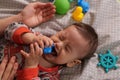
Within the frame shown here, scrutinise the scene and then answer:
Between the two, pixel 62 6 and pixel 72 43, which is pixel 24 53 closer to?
pixel 72 43

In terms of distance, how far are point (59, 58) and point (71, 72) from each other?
148 mm

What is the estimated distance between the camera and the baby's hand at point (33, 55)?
52.8 inches

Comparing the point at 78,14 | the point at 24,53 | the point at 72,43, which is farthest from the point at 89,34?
the point at 24,53

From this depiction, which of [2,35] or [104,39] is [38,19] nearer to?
[2,35]

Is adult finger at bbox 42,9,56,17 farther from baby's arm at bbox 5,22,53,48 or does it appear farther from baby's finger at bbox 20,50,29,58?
baby's finger at bbox 20,50,29,58

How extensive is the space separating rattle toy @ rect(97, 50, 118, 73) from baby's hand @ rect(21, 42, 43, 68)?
0.34 meters

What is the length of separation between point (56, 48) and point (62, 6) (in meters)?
0.28

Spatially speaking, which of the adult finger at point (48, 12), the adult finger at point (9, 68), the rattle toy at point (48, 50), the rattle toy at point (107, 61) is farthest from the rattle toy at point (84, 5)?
the adult finger at point (9, 68)

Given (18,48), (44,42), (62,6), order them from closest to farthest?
(44,42) → (18,48) → (62,6)

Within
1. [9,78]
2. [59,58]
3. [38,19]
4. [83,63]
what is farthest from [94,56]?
[9,78]

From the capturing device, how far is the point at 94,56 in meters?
1.57

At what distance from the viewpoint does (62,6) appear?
5.21ft

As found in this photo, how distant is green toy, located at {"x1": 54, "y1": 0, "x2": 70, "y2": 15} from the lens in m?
1.58

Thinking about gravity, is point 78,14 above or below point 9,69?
above
